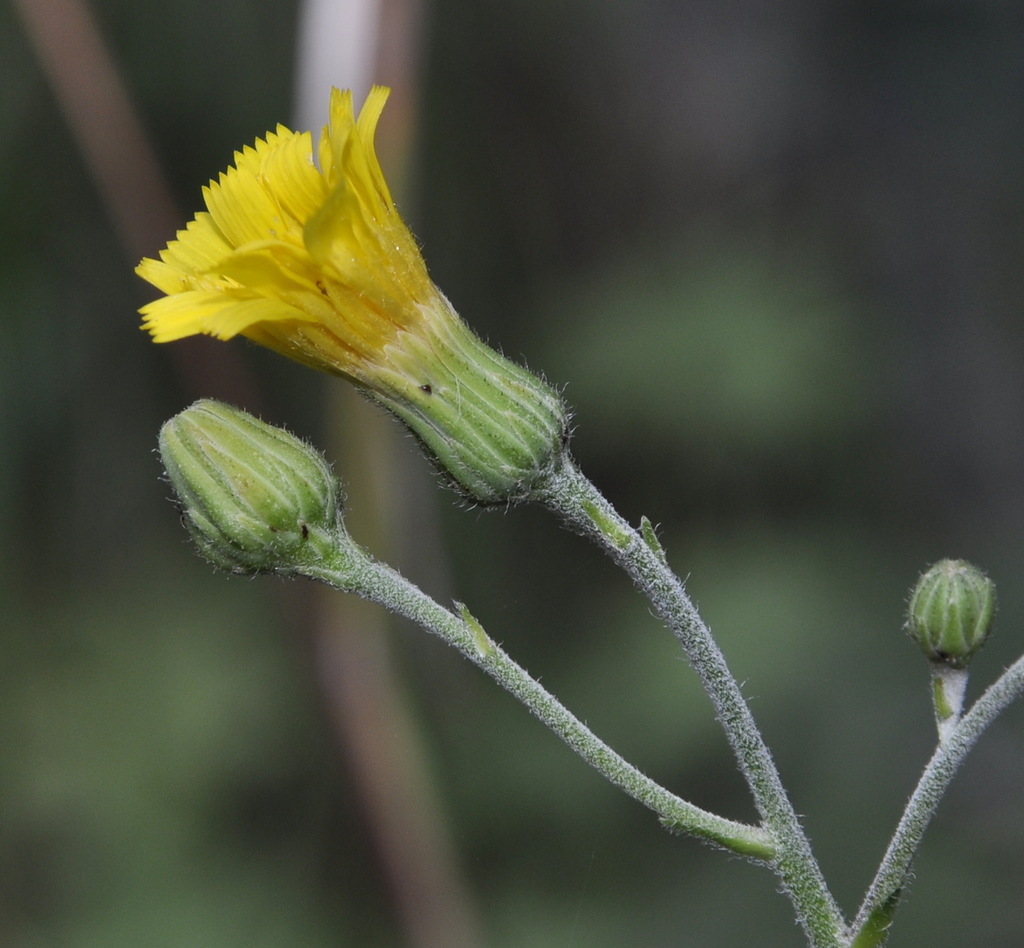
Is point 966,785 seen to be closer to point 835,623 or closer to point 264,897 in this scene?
point 835,623

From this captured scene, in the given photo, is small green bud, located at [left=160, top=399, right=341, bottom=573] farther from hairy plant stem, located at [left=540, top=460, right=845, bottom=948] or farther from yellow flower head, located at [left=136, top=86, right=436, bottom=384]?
hairy plant stem, located at [left=540, top=460, right=845, bottom=948]

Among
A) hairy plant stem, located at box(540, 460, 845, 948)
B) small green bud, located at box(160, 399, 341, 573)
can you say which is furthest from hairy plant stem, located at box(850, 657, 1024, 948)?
small green bud, located at box(160, 399, 341, 573)

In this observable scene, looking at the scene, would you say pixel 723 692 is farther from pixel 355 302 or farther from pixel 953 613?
pixel 355 302

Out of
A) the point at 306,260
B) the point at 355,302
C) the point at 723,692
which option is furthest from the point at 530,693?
the point at 306,260

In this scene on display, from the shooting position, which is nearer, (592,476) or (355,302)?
(355,302)

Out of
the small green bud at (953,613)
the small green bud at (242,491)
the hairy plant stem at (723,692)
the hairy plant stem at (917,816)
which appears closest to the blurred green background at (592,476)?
the small green bud at (242,491)
